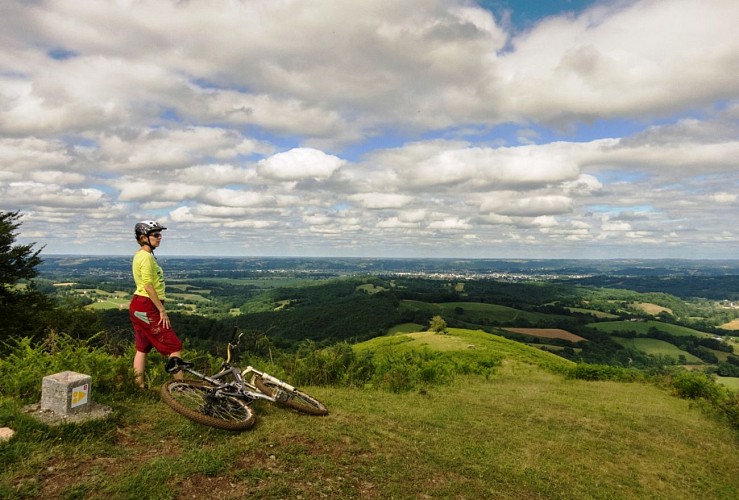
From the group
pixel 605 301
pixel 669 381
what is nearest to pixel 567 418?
pixel 669 381

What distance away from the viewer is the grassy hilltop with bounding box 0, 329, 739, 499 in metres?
5.46

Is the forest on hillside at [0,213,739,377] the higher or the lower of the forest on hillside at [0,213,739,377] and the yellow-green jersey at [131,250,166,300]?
the lower

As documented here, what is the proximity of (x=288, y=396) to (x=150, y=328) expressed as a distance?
3241 mm

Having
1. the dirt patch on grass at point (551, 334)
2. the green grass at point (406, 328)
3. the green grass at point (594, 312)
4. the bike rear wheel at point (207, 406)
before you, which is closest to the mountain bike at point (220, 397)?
the bike rear wheel at point (207, 406)

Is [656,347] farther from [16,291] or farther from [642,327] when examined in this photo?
[16,291]

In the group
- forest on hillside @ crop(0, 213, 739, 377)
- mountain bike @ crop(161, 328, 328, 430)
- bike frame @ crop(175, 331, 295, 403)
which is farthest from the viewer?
forest on hillside @ crop(0, 213, 739, 377)

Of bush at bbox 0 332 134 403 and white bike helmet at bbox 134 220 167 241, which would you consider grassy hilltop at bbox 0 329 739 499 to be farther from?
white bike helmet at bbox 134 220 167 241

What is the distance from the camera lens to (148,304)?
8.01m

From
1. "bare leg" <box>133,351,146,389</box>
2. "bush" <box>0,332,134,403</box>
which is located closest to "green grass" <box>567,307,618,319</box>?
"bare leg" <box>133,351,146,389</box>

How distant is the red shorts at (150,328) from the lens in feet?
26.2

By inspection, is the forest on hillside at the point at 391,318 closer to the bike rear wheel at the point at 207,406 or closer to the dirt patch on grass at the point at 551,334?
the dirt patch on grass at the point at 551,334

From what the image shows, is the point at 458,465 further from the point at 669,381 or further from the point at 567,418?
the point at 669,381

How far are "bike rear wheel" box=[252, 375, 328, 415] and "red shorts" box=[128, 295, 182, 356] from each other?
207cm

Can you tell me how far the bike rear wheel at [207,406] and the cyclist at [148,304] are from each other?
0.54m
